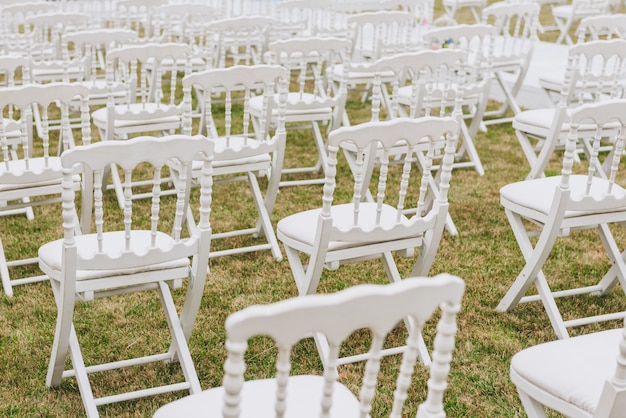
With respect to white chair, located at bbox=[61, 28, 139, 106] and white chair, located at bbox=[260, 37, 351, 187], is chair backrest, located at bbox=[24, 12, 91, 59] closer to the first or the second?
white chair, located at bbox=[61, 28, 139, 106]

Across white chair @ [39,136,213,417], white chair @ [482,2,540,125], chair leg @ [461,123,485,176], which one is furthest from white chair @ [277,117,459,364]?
white chair @ [482,2,540,125]

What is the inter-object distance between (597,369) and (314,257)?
120cm

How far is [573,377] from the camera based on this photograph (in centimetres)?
255

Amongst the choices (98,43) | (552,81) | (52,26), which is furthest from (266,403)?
(52,26)

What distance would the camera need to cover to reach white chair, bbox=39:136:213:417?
2.74m

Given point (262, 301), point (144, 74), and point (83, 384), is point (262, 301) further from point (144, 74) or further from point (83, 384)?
point (144, 74)

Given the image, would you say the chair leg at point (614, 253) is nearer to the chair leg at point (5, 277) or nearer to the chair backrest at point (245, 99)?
the chair backrest at point (245, 99)

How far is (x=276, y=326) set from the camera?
5.45 ft

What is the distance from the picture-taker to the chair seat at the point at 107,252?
9.98 feet

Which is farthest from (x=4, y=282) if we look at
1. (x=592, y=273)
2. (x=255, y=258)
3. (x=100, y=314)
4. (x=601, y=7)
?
(x=601, y=7)

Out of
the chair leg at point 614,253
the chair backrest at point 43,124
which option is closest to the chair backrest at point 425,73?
the chair leg at point 614,253

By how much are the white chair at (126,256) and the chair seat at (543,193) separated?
158 cm

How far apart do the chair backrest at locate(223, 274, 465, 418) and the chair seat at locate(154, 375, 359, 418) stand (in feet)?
1.31

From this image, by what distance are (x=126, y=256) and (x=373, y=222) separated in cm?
113
